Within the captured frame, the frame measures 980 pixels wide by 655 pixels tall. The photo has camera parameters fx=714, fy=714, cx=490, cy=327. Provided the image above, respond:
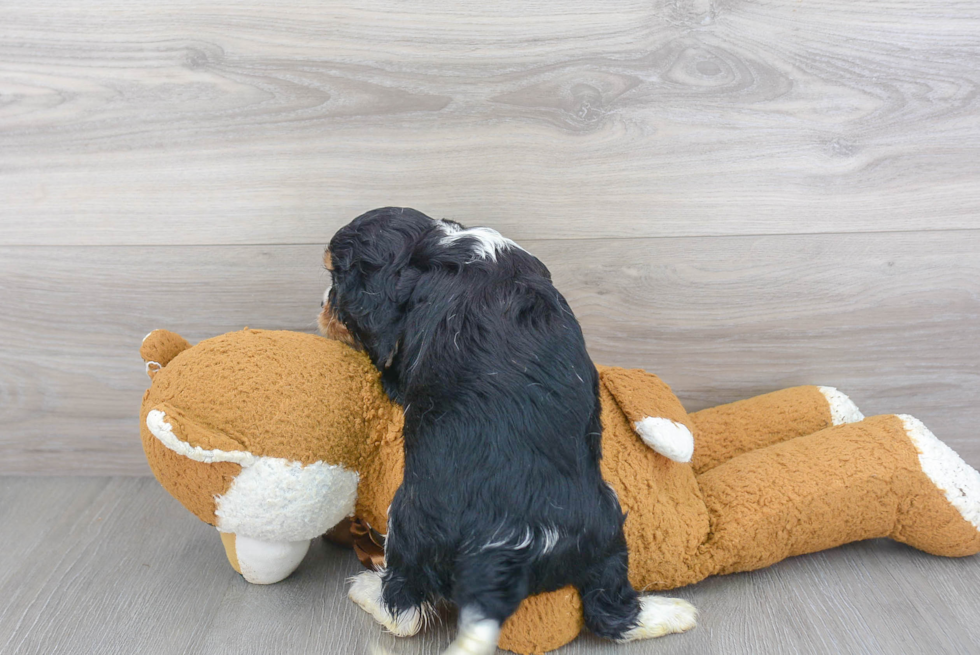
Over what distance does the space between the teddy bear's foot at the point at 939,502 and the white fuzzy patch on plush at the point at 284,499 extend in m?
0.67

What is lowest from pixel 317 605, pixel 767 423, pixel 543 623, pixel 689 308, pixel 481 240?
pixel 317 605

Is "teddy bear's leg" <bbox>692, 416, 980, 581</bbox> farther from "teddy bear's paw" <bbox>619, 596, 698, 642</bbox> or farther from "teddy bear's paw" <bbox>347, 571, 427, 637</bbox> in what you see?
"teddy bear's paw" <bbox>347, 571, 427, 637</bbox>

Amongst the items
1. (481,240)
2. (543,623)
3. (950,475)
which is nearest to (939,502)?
(950,475)

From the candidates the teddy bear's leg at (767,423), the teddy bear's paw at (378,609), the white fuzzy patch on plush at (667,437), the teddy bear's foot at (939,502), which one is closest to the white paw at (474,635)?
the teddy bear's paw at (378,609)

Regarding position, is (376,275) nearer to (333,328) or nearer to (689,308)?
(333,328)

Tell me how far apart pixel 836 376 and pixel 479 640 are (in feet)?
2.36

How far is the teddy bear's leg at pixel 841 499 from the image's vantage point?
84cm

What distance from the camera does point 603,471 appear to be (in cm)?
77

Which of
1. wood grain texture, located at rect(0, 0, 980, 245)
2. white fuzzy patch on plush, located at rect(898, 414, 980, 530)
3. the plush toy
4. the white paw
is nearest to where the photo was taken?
the white paw

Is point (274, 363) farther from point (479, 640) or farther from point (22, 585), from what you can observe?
point (22, 585)

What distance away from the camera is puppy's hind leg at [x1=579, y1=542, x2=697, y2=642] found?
2.45ft

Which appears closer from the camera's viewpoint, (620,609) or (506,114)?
(620,609)

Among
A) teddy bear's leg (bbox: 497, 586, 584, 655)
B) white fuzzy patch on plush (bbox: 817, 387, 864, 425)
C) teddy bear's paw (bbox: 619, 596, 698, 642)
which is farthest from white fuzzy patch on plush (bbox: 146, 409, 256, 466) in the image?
white fuzzy patch on plush (bbox: 817, 387, 864, 425)

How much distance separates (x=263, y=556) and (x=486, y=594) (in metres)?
0.32
